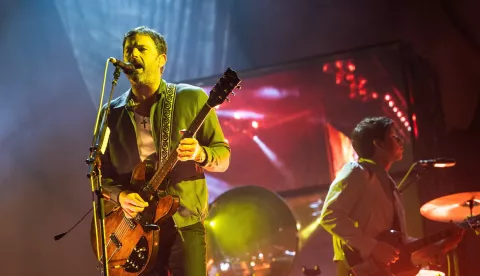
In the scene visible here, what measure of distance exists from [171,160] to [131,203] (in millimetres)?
250

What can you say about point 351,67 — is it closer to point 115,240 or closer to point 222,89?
point 222,89

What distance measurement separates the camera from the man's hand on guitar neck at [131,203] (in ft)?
7.95

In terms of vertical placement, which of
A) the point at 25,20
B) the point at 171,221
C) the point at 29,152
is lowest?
the point at 171,221

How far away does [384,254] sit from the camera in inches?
133

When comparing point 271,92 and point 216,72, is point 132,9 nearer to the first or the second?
point 216,72

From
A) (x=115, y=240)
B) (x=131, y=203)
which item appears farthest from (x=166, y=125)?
(x=115, y=240)

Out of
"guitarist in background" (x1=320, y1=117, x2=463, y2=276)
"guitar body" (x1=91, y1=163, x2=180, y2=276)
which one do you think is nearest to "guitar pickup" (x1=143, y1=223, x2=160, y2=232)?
"guitar body" (x1=91, y1=163, x2=180, y2=276)

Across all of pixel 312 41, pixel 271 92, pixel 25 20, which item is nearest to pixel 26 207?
pixel 25 20

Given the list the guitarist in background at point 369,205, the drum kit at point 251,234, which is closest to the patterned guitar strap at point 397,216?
the guitarist in background at point 369,205

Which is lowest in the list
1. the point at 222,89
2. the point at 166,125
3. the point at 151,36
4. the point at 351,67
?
the point at 166,125

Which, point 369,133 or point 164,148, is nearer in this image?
point 164,148

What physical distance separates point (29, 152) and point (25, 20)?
141 centimetres

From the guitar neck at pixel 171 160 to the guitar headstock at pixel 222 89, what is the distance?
38mm

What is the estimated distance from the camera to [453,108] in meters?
4.86
